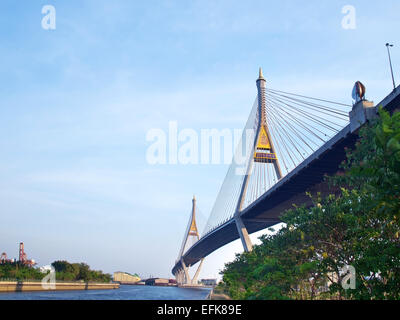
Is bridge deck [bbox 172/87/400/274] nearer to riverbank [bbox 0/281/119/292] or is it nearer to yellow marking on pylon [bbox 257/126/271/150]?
yellow marking on pylon [bbox 257/126/271/150]

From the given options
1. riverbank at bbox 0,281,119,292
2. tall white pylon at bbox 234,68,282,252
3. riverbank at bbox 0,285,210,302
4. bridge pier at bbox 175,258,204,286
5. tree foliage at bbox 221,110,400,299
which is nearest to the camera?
→ tree foliage at bbox 221,110,400,299

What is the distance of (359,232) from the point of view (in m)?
14.5

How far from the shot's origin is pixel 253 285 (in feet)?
102

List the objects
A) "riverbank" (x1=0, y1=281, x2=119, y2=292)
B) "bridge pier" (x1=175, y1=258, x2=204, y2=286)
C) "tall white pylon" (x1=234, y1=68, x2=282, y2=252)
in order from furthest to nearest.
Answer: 1. "bridge pier" (x1=175, y1=258, x2=204, y2=286)
2. "riverbank" (x1=0, y1=281, x2=119, y2=292)
3. "tall white pylon" (x1=234, y1=68, x2=282, y2=252)

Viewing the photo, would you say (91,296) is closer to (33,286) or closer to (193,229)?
(33,286)

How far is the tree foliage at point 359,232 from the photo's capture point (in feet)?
21.4

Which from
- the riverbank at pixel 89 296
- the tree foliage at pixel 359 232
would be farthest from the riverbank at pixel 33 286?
the tree foliage at pixel 359 232

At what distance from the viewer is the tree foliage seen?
21.4 ft

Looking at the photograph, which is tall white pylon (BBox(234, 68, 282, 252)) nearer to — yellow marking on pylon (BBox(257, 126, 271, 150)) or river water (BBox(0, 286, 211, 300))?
yellow marking on pylon (BBox(257, 126, 271, 150))

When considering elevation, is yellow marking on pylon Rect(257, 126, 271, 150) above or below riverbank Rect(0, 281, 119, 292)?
above

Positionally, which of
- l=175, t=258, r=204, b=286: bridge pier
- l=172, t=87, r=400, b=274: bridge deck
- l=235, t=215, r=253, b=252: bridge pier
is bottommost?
l=175, t=258, r=204, b=286: bridge pier

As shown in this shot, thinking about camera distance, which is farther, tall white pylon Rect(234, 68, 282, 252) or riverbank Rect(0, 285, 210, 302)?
riverbank Rect(0, 285, 210, 302)

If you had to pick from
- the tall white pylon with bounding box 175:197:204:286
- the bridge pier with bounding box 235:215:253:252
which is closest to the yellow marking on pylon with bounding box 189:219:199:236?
the tall white pylon with bounding box 175:197:204:286
